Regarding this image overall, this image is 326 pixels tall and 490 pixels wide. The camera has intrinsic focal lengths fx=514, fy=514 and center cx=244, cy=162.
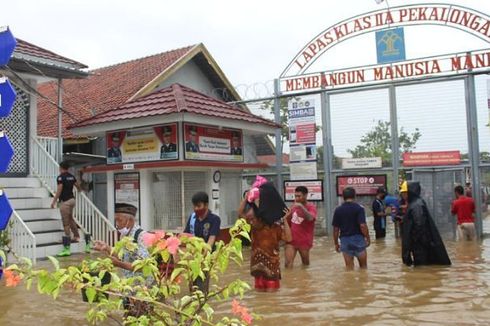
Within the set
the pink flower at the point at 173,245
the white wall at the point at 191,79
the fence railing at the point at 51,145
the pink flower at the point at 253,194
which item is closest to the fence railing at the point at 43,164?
the fence railing at the point at 51,145

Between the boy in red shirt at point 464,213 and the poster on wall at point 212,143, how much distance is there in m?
5.29

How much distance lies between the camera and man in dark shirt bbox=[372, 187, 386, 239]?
1323cm

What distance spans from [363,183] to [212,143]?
461cm

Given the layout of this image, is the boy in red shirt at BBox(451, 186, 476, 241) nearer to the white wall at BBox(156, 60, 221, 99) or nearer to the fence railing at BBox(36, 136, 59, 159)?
the fence railing at BBox(36, 136, 59, 159)

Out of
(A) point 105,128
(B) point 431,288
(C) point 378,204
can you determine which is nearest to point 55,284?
(B) point 431,288

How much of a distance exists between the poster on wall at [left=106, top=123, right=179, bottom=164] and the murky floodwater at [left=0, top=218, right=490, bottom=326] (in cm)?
347

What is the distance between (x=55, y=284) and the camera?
2.46m

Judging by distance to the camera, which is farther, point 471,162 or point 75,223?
point 471,162

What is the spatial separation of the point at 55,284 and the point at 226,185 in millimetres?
10739

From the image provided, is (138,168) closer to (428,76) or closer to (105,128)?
(105,128)

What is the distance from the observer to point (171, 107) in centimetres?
1116

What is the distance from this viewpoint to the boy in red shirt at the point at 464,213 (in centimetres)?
1212

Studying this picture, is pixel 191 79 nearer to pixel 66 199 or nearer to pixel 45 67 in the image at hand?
pixel 45 67

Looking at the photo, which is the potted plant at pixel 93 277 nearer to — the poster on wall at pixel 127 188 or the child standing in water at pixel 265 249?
the child standing in water at pixel 265 249
